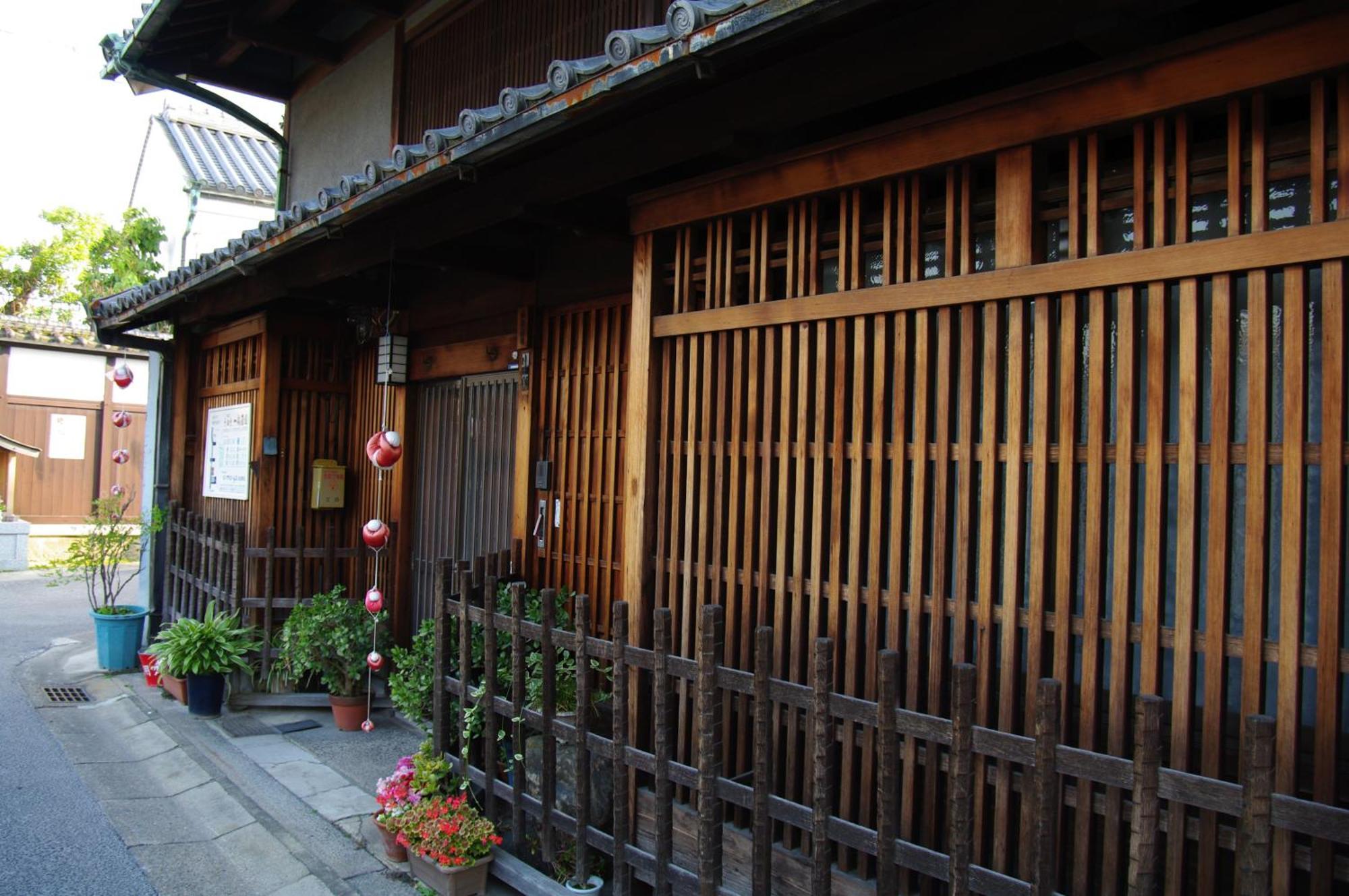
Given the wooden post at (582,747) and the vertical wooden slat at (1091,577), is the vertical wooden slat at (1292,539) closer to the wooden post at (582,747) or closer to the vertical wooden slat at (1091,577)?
the vertical wooden slat at (1091,577)

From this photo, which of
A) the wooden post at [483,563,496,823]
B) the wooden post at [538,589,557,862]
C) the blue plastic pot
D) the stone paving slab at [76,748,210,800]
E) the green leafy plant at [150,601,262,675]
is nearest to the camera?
the wooden post at [538,589,557,862]

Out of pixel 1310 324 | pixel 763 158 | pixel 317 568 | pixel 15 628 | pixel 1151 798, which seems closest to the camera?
pixel 1151 798

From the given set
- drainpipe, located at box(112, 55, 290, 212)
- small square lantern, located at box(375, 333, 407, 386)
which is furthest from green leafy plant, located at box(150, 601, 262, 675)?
drainpipe, located at box(112, 55, 290, 212)

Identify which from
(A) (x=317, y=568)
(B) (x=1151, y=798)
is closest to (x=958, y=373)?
(B) (x=1151, y=798)

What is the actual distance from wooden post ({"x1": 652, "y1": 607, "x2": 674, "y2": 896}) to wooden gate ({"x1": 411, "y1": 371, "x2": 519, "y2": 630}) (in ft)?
11.6

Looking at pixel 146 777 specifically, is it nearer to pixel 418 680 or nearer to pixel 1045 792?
pixel 418 680

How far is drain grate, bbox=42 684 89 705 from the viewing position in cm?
948

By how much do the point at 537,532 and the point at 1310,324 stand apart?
5.26 m

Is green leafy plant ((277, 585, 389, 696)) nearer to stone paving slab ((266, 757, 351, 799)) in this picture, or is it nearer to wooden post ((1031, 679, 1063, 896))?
stone paving slab ((266, 757, 351, 799))

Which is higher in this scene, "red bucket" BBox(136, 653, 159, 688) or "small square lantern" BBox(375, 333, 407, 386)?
"small square lantern" BBox(375, 333, 407, 386)

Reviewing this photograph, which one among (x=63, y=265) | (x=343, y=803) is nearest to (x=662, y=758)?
(x=343, y=803)

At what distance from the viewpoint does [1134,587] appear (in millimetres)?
3172

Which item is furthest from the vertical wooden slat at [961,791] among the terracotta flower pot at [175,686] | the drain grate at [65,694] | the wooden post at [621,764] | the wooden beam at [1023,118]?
the drain grate at [65,694]

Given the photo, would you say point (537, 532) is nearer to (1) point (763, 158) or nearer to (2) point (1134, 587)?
(1) point (763, 158)
